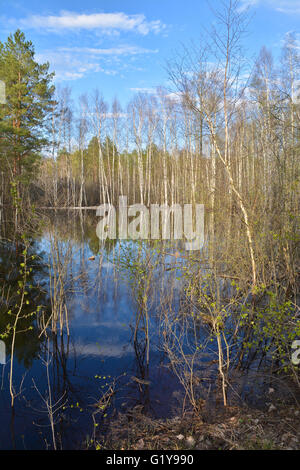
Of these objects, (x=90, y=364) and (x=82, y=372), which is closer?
(x=82, y=372)

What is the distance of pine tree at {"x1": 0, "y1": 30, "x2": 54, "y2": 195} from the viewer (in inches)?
781

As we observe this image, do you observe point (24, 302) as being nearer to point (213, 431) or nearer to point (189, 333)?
point (189, 333)

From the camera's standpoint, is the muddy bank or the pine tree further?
the pine tree

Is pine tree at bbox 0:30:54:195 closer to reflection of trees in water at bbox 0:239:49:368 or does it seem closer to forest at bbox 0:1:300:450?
reflection of trees in water at bbox 0:239:49:368

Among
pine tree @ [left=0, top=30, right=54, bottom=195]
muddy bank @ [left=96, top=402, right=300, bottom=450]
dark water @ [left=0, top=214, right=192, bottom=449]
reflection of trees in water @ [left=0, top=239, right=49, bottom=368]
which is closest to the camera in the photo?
muddy bank @ [left=96, top=402, right=300, bottom=450]

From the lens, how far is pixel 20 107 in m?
20.6

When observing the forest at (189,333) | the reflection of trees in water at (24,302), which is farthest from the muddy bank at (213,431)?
the reflection of trees in water at (24,302)

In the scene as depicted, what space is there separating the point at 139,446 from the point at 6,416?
208cm

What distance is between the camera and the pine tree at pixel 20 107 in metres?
19.8

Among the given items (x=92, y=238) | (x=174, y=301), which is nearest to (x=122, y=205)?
(x=92, y=238)

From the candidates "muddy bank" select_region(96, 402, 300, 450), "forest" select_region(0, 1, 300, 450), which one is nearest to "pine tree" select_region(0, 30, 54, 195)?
"forest" select_region(0, 1, 300, 450)

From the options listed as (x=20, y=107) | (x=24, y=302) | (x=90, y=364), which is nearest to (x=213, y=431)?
(x=90, y=364)

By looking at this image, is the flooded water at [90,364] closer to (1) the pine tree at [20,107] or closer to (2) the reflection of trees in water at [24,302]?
(2) the reflection of trees in water at [24,302]
